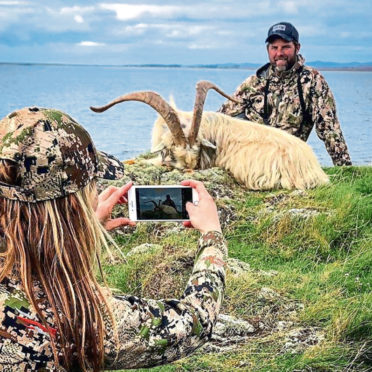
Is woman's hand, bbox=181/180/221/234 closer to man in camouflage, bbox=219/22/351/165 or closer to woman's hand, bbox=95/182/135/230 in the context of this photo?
woman's hand, bbox=95/182/135/230

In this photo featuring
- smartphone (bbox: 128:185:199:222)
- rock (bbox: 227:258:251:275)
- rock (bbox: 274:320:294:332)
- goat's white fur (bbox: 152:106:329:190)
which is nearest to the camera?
smartphone (bbox: 128:185:199:222)

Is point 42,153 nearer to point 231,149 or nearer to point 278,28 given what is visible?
point 231,149

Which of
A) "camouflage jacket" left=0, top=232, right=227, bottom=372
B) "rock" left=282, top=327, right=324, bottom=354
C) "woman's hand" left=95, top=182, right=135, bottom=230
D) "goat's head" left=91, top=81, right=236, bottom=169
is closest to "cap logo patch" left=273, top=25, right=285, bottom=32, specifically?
"goat's head" left=91, top=81, right=236, bottom=169

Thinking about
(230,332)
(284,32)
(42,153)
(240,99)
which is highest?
(284,32)

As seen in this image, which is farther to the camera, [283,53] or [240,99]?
[240,99]

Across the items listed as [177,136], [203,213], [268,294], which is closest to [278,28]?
[177,136]

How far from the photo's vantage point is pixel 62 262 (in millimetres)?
2102

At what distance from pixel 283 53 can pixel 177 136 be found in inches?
68.5

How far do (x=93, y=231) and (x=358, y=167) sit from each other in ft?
19.3

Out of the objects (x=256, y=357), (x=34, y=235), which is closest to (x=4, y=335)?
→ (x=34, y=235)

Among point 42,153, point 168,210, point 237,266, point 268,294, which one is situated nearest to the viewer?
point 42,153

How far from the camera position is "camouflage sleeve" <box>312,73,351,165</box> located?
7.98 meters

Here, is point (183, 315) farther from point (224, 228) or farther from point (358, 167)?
point (358, 167)

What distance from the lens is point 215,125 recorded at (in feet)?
24.8
